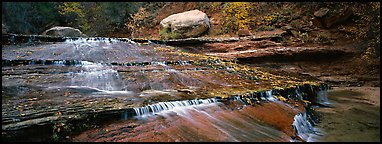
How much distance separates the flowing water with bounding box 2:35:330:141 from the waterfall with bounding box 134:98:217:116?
16mm

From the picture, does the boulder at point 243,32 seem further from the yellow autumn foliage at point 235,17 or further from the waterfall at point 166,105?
the waterfall at point 166,105

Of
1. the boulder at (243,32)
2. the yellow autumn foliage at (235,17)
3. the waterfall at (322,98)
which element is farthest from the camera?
the yellow autumn foliage at (235,17)

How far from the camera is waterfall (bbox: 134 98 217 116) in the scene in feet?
13.1

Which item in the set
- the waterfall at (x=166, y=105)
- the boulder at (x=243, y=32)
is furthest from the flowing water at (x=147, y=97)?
the boulder at (x=243, y=32)

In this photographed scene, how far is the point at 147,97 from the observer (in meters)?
4.84

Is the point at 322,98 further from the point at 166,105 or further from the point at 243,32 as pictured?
the point at 243,32

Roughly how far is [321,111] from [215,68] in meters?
3.02

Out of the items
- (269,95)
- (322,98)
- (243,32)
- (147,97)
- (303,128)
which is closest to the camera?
(303,128)

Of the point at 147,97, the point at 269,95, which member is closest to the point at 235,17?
the point at 269,95

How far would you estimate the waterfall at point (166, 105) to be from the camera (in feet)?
13.1

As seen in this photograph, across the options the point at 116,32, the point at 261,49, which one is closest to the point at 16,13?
the point at 116,32

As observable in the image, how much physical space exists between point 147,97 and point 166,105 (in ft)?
2.17

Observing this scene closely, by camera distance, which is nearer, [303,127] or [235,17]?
[303,127]

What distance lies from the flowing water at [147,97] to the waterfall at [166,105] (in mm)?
16
